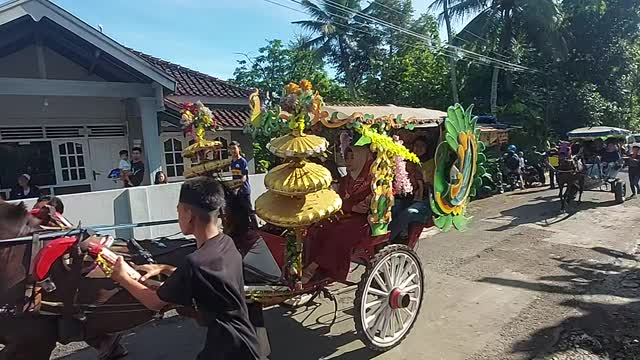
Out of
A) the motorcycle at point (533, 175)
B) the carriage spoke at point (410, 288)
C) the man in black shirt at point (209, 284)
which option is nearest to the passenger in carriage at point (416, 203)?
the carriage spoke at point (410, 288)

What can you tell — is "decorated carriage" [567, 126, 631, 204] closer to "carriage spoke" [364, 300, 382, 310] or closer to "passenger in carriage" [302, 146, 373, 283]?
"passenger in carriage" [302, 146, 373, 283]

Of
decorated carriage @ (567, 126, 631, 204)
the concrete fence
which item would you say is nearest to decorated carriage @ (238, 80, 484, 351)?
the concrete fence

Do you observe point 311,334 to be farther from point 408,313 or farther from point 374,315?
point 408,313

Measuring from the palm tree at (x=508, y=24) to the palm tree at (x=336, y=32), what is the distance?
22.4ft

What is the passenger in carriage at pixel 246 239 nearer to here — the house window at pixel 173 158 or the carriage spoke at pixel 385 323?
the carriage spoke at pixel 385 323

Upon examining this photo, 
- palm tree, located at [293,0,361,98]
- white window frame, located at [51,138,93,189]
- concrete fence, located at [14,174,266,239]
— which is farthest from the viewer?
Answer: palm tree, located at [293,0,361,98]

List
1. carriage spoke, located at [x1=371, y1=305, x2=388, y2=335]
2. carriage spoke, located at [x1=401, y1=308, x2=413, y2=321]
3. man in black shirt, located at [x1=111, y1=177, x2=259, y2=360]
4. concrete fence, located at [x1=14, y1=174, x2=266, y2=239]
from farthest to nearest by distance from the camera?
concrete fence, located at [x1=14, y1=174, x2=266, y2=239]
carriage spoke, located at [x1=401, y1=308, x2=413, y2=321]
carriage spoke, located at [x1=371, y1=305, x2=388, y2=335]
man in black shirt, located at [x1=111, y1=177, x2=259, y2=360]

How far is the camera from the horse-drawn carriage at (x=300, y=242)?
2.96 meters

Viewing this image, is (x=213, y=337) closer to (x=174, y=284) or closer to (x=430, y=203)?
(x=174, y=284)

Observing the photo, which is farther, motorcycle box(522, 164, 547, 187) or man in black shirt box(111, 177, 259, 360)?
motorcycle box(522, 164, 547, 187)

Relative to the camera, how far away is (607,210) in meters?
11.2

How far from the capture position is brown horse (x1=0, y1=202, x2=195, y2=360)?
2.86 m

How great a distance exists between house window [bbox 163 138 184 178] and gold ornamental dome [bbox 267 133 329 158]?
388 inches

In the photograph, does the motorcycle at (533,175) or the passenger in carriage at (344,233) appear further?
the motorcycle at (533,175)
